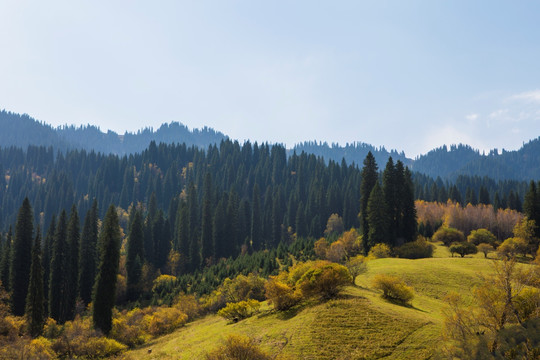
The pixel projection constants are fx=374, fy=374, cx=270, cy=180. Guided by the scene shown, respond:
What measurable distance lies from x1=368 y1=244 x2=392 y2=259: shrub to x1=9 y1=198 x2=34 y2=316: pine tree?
61620mm

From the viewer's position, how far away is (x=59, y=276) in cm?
6756

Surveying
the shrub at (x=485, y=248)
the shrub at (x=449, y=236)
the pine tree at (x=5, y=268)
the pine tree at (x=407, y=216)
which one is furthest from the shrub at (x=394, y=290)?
the pine tree at (x=5, y=268)

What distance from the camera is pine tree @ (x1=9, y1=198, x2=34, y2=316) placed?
209 ft

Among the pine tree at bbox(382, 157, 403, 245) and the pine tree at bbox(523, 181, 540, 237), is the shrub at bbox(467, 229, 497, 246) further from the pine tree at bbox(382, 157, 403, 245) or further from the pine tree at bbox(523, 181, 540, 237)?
the pine tree at bbox(382, 157, 403, 245)

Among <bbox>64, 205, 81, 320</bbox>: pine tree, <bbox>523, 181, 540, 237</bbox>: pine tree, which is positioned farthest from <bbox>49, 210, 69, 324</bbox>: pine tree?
<bbox>523, 181, 540, 237</bbox>: pine tree

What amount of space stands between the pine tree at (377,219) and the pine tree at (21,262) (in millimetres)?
63963

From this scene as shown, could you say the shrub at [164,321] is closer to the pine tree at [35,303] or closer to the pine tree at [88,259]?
the pine tree at [35,303]

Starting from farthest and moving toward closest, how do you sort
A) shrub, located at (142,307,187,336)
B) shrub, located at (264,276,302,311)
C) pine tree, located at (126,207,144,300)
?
pine tree, located at (126,207,144,300)
shrub, located at (142,307,187,336)
shrub, located at (264,276,302,311)

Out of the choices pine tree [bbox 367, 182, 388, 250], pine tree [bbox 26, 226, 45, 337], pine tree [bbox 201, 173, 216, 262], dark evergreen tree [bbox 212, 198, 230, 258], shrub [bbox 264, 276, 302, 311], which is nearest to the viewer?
shrub [bbox 264, 276, 302, 311]

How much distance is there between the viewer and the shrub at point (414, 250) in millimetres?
70281

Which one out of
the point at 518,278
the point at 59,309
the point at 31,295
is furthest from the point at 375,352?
the point at 59,309

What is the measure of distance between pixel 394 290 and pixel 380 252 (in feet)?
100

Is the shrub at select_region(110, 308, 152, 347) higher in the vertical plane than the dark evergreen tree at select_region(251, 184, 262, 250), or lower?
lower

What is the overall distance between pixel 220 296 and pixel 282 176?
125 m
